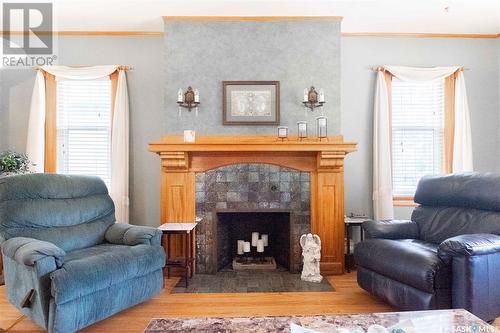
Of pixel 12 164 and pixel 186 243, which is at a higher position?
pixel 12 164

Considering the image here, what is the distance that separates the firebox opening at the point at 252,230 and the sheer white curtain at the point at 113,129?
1234mm

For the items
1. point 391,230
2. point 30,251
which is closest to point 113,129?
point 30,251

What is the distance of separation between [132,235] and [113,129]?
1.75 meters

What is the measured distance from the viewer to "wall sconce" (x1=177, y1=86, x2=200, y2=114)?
3.69 meters

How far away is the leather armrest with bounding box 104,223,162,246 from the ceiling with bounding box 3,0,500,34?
90.5 inches

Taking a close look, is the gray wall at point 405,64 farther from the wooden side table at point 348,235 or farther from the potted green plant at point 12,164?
the potted green plant at point 12,164

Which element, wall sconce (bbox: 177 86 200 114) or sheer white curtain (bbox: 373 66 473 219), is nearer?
wall sconce (bbox: 177 86 200 114)

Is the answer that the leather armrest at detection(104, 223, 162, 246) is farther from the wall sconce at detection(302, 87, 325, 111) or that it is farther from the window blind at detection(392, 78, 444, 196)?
the window blind at detection(392, 78, 444, 196)

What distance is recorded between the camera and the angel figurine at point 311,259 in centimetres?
334

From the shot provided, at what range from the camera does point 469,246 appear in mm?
2158

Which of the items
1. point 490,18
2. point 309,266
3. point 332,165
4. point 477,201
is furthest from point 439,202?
point 490,18

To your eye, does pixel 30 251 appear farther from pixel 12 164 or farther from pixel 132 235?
pixel 12 164

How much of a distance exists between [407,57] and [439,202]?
82.0 inches

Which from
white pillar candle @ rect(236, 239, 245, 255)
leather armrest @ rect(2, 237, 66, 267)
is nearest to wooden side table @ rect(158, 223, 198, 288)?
white pillar candle @ rect(236, 239, 245, 255)
